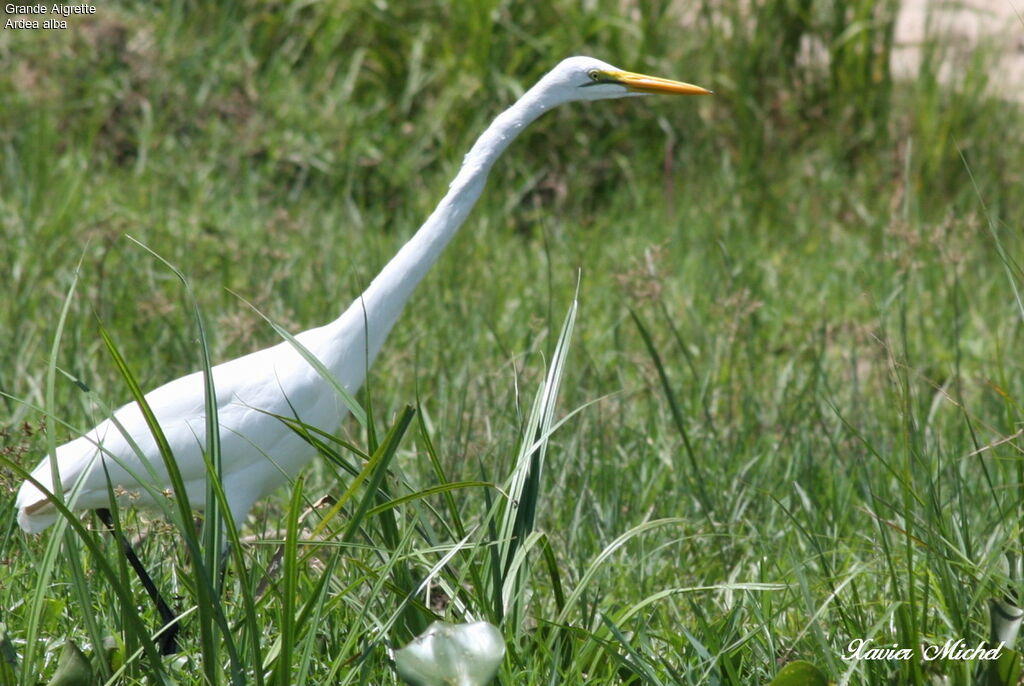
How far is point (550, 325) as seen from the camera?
205cm

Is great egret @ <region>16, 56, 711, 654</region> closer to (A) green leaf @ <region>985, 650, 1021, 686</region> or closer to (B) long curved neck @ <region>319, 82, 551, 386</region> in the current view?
(B) long curved neck @ <region>319, 82, 551, 386</region>

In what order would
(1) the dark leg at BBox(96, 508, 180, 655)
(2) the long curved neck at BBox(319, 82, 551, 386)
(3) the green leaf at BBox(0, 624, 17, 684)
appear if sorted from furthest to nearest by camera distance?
(2) the long curved neck at BBox(319, 82, 551, 386) → (1) the dark leg at BBox(96, 508, 180, 655) → (3) the green leaf at BBox(0, 624, 17, 684)

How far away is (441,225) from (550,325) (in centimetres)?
27

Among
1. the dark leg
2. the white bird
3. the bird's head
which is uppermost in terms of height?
the bird's head

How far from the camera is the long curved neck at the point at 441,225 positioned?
2.09 metres

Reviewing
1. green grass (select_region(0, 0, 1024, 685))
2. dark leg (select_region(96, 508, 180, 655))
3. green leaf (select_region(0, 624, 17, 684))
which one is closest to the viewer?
green leaf (select_region(0, 624, 17, 684))

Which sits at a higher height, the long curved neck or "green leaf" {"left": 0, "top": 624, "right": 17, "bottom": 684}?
the long curved neck

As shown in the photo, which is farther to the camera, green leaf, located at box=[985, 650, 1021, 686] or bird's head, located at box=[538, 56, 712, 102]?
bird's head, located at box=[538, 56, 712, 102]

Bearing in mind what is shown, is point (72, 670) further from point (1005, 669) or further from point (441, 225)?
point (1005, 669)

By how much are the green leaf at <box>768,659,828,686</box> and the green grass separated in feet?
0.11

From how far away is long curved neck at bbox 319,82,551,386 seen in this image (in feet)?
6.84

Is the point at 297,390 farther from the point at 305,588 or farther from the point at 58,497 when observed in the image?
the point at 58,497
